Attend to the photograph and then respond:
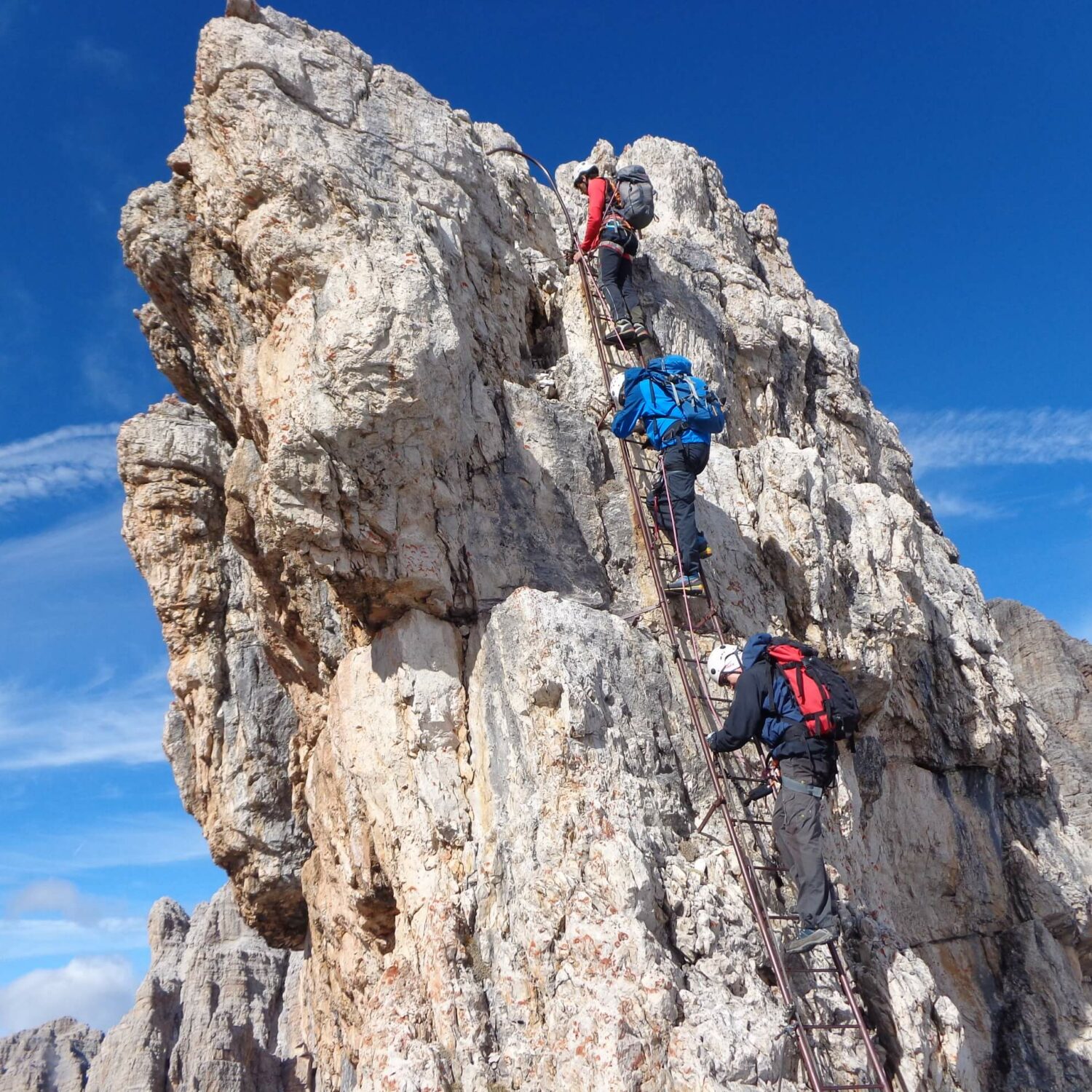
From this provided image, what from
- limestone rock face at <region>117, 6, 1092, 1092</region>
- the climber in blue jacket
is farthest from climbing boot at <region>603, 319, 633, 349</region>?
the climber in blue jacket

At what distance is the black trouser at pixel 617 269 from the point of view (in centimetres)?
1427

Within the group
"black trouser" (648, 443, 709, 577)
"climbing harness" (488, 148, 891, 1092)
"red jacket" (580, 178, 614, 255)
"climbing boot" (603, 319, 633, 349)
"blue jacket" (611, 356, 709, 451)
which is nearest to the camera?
"climbing harness" (488, 148, 891, 1092)

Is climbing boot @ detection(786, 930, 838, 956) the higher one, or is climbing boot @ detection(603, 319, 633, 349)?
climbing boot @ detection(603, 319, 633, 349)

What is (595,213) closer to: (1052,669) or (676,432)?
(676,432)

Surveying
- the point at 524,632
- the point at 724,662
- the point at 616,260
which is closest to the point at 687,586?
the point at 724,662

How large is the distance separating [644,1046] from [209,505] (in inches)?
631

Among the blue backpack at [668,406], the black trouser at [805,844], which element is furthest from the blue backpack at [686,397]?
the black trouser at [805,844]

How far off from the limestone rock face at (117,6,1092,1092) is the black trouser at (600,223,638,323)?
0.52m

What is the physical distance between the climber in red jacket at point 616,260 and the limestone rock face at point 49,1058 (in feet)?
189

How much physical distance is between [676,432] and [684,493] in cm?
73

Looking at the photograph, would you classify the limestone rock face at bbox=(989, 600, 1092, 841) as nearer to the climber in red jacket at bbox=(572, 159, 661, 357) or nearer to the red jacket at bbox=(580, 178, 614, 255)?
the climber in red jacket at bbox=(572, 159, 661, 357)

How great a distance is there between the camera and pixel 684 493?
11.5 m

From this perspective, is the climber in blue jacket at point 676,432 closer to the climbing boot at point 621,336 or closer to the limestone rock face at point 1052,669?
the climbing boot at point 621,336

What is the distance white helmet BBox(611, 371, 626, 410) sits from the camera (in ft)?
40.0
